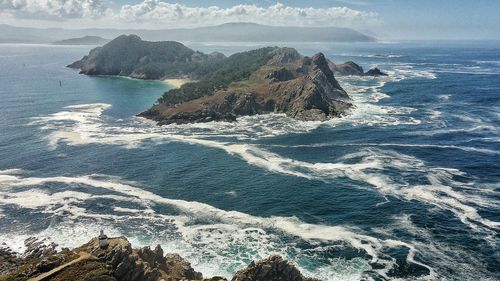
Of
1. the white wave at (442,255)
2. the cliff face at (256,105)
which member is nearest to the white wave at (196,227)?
the white wave at (442,255)

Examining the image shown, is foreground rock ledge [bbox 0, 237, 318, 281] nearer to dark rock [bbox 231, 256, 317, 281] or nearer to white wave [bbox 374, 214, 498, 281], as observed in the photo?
dark rock [bbox 231, 256, 317, 281]

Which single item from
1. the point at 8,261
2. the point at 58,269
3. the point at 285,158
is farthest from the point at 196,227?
the point at 285,158

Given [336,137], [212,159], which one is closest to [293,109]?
[336,137]

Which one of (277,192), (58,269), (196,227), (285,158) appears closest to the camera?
(58,269)

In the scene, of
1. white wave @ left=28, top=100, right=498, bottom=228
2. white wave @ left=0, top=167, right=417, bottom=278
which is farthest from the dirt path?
white wave @ left=28, top=100, right=498, bottom=228

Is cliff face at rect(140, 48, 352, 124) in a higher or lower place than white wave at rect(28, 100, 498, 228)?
higher

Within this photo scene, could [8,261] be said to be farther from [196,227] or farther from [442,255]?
[442,255]

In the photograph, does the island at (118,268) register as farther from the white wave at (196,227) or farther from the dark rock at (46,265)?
the white wave at (196,227)
